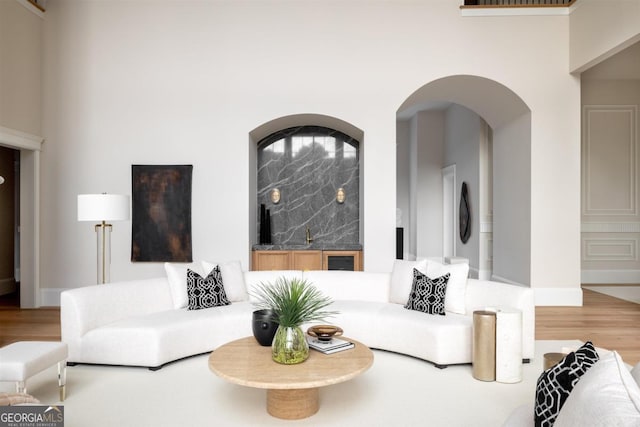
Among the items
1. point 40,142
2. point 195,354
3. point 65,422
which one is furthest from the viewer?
point 40,142

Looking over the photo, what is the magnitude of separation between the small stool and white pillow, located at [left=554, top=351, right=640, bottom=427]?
2732mm

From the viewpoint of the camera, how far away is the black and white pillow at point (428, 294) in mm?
3828

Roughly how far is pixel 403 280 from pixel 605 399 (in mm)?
3083

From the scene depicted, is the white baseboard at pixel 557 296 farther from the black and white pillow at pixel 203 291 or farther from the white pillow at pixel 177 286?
the white pillow at pixel 177 286

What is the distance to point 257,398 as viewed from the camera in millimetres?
2859

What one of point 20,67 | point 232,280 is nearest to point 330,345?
point 232,280

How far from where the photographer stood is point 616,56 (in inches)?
241

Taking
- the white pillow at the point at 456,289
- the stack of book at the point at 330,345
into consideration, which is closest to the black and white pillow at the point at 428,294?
the white pillow at the point at 456,289

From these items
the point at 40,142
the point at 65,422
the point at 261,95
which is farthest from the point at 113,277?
the point at 65,422

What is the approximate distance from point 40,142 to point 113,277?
2021mm

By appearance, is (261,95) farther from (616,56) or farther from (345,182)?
(616,56)

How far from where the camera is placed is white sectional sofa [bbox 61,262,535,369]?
3.44 metres

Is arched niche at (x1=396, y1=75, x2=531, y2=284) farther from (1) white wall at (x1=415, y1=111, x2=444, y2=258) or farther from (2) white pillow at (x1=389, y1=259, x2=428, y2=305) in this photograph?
(2) white pillow at (x1=389, y1=259, x2=428, y2=305)

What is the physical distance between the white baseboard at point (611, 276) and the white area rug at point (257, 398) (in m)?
5.02
